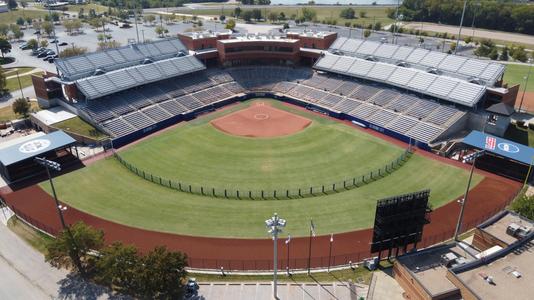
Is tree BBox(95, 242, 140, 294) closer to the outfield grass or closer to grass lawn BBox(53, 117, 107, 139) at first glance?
the outfield grass

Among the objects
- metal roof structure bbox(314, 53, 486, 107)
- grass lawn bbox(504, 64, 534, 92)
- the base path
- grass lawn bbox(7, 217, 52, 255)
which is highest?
metal roof structure bbox(314, 53, 486, 107)

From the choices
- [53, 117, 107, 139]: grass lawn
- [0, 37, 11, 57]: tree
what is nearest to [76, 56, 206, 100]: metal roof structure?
[53, 117, 107, 139]: grass lawn

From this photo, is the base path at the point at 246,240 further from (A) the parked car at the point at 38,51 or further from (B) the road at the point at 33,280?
(A) the parked car at the point at 38,51

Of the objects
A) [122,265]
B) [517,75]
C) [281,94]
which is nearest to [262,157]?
[281,94]

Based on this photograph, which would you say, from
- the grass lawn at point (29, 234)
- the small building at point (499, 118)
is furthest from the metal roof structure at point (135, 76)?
the small building at point (499, 118)

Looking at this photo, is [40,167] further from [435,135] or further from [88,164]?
[435,135]

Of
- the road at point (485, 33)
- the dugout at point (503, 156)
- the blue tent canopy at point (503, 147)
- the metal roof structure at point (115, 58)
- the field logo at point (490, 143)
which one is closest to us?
the blue tent canopy at point (503, 147)

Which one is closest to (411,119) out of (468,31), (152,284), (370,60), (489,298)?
(370,60)
